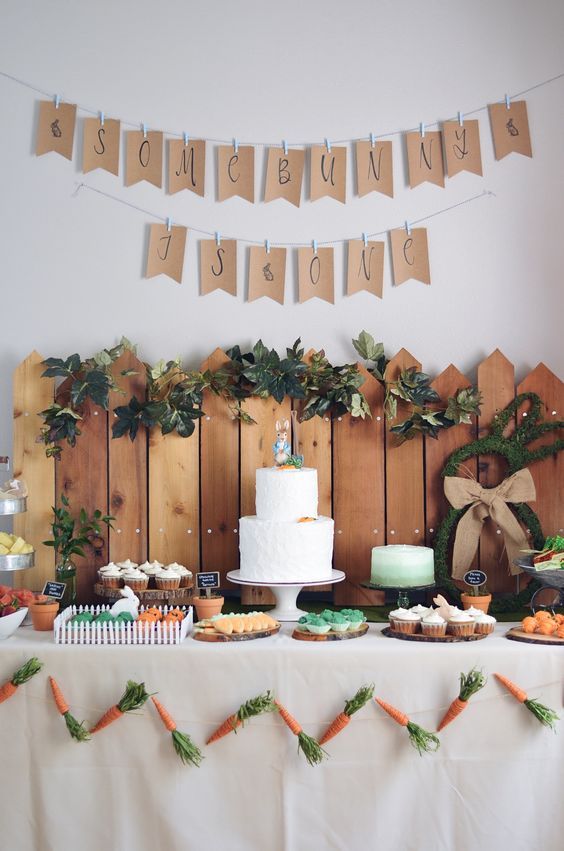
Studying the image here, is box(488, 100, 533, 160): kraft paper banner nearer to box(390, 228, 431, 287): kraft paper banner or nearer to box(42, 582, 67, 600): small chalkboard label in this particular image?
box(390, 228, 431, 287): kraft paper banner

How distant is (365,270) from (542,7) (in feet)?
4.01

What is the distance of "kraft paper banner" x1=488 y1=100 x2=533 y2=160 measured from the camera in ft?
10.7

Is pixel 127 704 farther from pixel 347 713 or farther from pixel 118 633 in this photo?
pixel 347 713

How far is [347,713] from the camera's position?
7.97 ft

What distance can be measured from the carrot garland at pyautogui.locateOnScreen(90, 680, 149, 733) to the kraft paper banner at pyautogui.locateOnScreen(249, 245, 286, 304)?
153 cm

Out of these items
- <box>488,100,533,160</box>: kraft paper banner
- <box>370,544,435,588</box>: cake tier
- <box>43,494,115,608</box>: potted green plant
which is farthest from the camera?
<box>488,100,533,160</box>: kraft paper banner

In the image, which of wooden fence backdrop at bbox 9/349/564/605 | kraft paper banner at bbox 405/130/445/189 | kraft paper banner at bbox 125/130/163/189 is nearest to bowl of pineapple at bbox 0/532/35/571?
wooden fence backdrop at bbox 9/349/564/605

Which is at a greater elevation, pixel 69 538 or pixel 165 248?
pixel 165 248

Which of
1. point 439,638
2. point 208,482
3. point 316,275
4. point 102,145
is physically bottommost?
point 439,638

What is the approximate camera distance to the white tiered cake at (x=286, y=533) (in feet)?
9.09

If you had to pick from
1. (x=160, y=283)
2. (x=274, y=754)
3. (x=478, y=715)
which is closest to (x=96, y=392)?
(x=160, y=283)

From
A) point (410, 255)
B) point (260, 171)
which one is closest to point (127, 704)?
point (410, 255)

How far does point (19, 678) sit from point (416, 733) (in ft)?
3.77

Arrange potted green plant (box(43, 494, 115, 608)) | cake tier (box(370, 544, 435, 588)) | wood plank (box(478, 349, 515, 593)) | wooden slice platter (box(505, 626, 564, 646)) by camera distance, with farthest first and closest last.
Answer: wood plank (box(478, 349, 515, 593)) < potted green plant (box(43, 494, 115, 608)) < cake tier (box(370, 544, 435, 588)) < wooden slice platter (box(505, 626, 564, 646))
